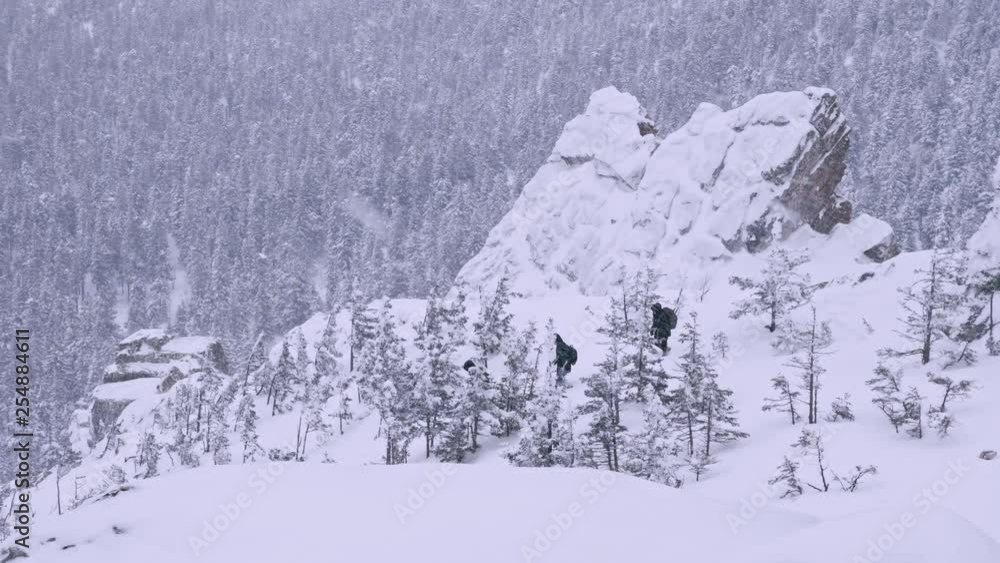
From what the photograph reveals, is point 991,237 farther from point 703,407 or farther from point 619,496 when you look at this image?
point 619,496

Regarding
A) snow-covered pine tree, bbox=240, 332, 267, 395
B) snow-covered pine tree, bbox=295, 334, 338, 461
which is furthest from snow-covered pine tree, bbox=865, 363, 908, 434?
snow-covered pine tree, bbox=240, 332, 267, 395

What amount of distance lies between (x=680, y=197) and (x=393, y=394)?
147ft

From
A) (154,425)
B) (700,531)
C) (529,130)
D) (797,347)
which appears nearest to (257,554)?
(700,531)

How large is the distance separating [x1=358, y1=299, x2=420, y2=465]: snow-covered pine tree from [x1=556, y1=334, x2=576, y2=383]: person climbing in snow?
755cm

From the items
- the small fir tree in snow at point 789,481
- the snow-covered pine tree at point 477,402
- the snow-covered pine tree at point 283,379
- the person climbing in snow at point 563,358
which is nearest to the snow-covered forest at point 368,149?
the snow-covered pine tree at point 283,379

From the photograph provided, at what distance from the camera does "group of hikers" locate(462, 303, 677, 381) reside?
40562 mm

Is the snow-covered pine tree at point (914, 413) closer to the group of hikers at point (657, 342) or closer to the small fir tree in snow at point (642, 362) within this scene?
the small fir tree in snow at point (642, 362)

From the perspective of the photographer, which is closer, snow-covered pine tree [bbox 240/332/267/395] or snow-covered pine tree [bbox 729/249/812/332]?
snow-covered pine tree [bbox 729/249/812/332]

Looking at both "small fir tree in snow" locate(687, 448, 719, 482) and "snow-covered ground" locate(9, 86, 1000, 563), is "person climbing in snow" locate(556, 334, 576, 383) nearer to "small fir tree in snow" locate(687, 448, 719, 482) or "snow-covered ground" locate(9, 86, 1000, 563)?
"snow-covered ground" locate(9, 86, 1000, 563)

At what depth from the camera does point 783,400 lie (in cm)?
3259

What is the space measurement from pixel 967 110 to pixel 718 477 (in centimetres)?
11488

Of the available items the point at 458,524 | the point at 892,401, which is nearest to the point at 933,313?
the point at 892,401

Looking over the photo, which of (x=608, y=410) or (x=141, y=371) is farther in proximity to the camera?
(x=141, y=371)

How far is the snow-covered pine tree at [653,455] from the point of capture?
2658 centimetres
